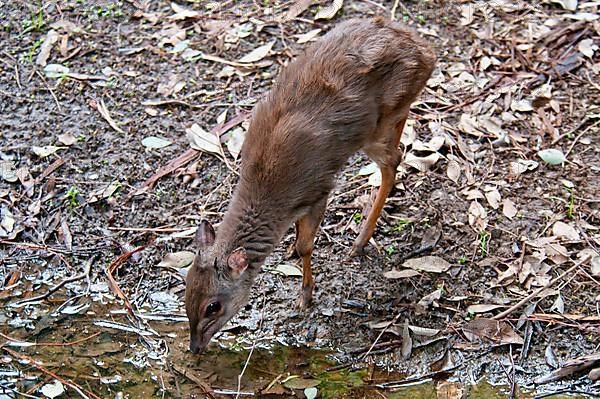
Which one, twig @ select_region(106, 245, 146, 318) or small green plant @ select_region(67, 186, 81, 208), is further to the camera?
small green plant @ select_region(67, 186, 81, 208)

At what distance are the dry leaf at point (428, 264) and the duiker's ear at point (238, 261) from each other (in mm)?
1499

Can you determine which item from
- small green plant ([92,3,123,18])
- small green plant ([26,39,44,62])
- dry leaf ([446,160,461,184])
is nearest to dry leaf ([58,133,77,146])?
small green plant ([26,39,44,62])

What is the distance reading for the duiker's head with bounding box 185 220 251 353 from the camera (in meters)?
5.85

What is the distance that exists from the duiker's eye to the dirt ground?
0.53 metres

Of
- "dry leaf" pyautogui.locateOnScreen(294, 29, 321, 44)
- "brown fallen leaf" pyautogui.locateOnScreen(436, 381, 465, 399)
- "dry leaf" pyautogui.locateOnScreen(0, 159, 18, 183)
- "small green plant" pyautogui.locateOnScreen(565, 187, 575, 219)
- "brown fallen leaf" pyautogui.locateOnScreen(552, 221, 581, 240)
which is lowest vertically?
"dry leaf" pyautogui.locateOnScreen(0, 159, 18, 183)

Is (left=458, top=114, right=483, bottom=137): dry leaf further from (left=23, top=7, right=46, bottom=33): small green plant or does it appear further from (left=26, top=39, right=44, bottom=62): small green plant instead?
(left=23, top=7, right=46, bottom=33): small green plant

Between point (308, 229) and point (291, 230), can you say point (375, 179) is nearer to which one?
point (291, 230)

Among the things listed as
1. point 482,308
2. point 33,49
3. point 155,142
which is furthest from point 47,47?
point 482,308

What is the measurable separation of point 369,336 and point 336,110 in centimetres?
161

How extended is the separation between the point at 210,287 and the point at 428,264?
182 cm

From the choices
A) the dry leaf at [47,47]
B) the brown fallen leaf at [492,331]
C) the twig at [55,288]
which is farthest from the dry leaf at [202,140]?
the brown fallen leaf at [492,331]

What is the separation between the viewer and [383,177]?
6934 mm

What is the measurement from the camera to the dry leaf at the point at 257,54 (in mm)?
8688

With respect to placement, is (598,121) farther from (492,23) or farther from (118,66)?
(118,66)
